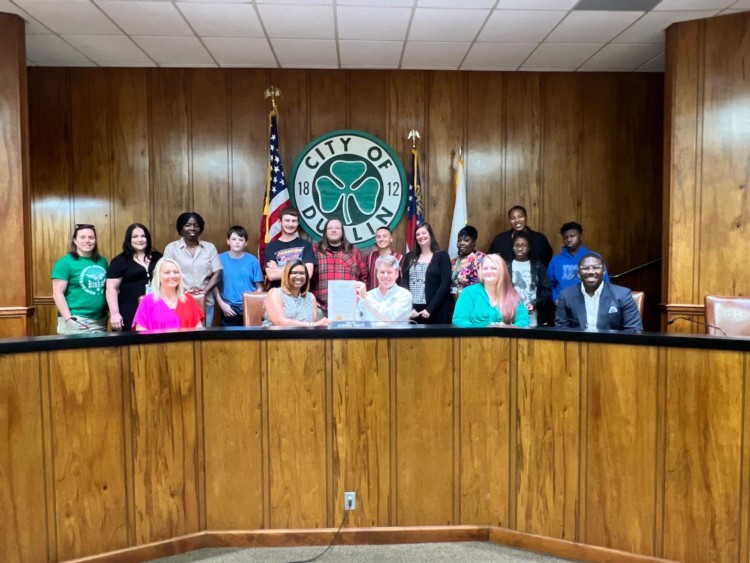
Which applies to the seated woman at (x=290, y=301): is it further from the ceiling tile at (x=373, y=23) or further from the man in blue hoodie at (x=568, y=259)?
the man in blue hoodie at (x=568, y=259)

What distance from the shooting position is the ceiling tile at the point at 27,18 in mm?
3704

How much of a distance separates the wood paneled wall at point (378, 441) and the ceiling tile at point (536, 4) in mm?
2708

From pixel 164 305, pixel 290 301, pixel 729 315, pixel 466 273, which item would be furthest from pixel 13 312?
pixel 729 315

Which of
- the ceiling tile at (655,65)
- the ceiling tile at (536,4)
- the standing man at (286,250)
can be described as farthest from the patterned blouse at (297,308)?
the ceiling tile at (655,65)

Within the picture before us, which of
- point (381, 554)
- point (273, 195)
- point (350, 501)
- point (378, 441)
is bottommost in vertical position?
point (381, 554)

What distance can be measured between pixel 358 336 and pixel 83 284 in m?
2.59

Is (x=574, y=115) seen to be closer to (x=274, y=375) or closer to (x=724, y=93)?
(x=724, y=93)

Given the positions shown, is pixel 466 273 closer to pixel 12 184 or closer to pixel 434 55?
pixel 434 55

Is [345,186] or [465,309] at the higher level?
[345,186]

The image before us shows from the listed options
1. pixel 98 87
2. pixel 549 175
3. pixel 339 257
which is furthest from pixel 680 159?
pixel 98 87

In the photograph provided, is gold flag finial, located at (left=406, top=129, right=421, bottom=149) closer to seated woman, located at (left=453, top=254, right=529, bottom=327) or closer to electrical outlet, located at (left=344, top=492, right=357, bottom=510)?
seated woman, located at (left=453, top=254, right=529, bottom=327)

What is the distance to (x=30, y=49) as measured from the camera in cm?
457

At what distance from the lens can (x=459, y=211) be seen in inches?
205

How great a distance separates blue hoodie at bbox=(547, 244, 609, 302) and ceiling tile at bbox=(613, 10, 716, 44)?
1.80 metres
